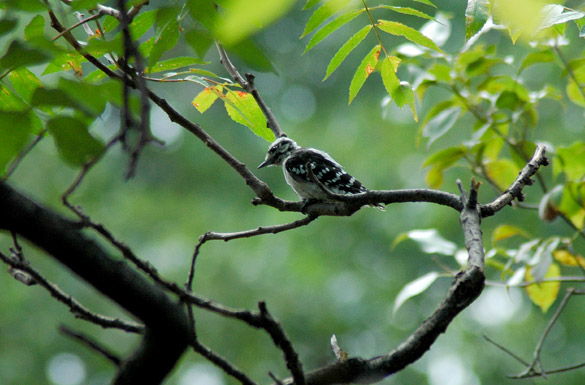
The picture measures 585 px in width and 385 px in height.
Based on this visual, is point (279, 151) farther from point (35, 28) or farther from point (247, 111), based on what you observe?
point (35, 28)

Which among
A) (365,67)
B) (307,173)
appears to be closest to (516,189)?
(365,67)

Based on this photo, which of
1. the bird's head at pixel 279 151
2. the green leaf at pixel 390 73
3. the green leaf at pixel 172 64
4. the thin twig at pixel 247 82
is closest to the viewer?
the green leaf at pixel 172 64

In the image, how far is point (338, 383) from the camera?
58.2 inches

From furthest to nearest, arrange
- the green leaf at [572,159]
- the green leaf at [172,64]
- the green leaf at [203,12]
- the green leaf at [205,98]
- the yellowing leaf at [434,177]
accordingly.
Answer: the yellowing leaf at [434,177]
the green leaf at [572,159]
the green leaf at [205,98]
the green leaf at [172,64]
the green leaf at [203,12]

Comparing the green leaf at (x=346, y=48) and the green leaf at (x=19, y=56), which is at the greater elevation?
the green leaf at (x=346, y=48)

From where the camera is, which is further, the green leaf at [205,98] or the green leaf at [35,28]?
the green leaf at [205,98]

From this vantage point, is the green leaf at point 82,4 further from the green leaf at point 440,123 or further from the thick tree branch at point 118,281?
the green leaf at point 440,123

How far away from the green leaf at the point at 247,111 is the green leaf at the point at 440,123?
1355mm

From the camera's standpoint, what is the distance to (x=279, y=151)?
5699mm

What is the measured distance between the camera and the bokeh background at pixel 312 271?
976 centimetres

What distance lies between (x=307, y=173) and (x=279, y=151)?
0.82 m

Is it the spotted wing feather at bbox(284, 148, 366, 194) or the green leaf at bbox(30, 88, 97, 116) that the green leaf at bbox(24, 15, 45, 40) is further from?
the spotted wing feather at bbox(284, 148, 366, 194)

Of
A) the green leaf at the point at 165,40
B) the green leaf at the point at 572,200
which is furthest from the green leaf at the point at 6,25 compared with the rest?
the green leaf at the point at 572,200

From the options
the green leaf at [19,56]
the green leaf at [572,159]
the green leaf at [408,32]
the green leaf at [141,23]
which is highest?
the green leaf at [572,159]
